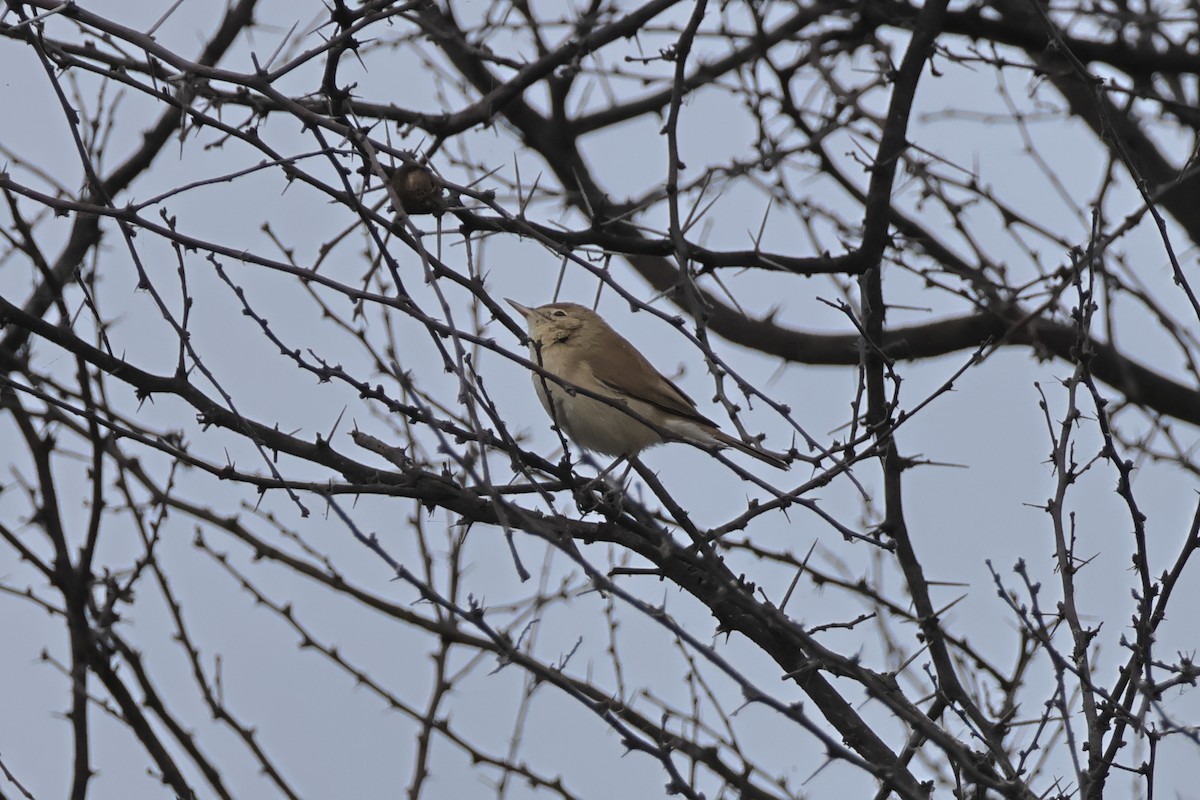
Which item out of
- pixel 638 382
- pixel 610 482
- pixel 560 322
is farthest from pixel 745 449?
pixel 610 482

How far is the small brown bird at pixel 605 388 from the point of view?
5.66 metres

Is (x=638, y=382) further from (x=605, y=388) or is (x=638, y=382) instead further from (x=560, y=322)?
(x=560, y=322)

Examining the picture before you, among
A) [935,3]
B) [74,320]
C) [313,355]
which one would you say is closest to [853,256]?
[935,3]

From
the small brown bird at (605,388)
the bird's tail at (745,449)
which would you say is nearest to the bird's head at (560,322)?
the small brown bird at (605,388)

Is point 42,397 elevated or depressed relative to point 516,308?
depressed

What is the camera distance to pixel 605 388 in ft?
20.0

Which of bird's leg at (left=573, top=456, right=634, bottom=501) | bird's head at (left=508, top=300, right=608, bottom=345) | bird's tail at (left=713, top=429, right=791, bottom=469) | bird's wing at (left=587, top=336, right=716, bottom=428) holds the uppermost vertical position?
bird's head at (left=508, top=300, right=608, bottom=345)

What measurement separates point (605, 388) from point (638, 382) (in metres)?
0.17

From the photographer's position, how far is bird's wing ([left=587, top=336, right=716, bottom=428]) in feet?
Answer: 19.8

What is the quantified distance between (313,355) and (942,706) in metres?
2.20

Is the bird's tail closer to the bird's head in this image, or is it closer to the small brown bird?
the small brown bird

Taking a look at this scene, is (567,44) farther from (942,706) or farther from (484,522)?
(942,706)

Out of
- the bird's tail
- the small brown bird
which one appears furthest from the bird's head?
the bird's tail

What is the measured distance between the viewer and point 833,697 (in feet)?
13.4
